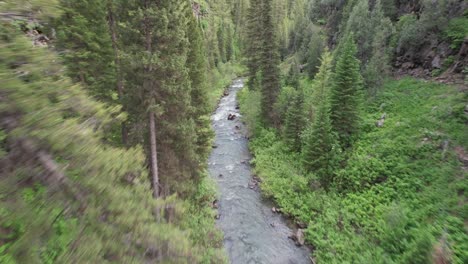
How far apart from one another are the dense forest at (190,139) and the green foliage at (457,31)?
0.17m

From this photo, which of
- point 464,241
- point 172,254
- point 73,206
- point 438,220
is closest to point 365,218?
point 438,220

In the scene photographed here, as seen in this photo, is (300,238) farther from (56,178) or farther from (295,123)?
(56,178)

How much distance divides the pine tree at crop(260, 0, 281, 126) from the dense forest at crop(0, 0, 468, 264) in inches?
5.8

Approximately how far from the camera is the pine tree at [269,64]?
28.3m

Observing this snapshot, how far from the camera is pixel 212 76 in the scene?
54.6 m

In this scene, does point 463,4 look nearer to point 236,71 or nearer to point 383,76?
point 383,76

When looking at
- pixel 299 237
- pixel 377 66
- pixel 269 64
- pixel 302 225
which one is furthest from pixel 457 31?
pixel 299 237

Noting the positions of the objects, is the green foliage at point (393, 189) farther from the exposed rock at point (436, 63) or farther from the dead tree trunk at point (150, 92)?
the dead tree trunk at point (150, 92)

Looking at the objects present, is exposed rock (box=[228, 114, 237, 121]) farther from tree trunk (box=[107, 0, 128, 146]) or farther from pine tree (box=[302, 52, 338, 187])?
tree trunk (box=[107, 0, 128, 146])

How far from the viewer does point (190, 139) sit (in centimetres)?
1418

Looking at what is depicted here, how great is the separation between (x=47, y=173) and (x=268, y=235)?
617 inches

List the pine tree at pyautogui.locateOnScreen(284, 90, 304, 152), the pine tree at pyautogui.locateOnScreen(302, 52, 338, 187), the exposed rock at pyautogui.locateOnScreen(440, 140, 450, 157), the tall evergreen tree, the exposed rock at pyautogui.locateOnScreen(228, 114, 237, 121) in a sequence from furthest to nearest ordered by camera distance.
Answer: the exposed rock at pyautogui.locateOnScreen(228, 114, 237, 121), the pine tree at pyautogui.locateOnScreen(284, 90, 304, 152), the pine tree at pyautogui.locateOnScreen(302, 52, 338, 187), the exposed rock at pyautogui.locateOnScreen(440, 140, 450, 157), the tall evergreen tree

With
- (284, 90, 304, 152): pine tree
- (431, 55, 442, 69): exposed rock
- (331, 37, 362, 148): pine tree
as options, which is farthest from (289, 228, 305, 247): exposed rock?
(431, 55, 442, 69): exposed rock

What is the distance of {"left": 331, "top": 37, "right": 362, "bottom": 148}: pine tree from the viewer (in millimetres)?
20953
